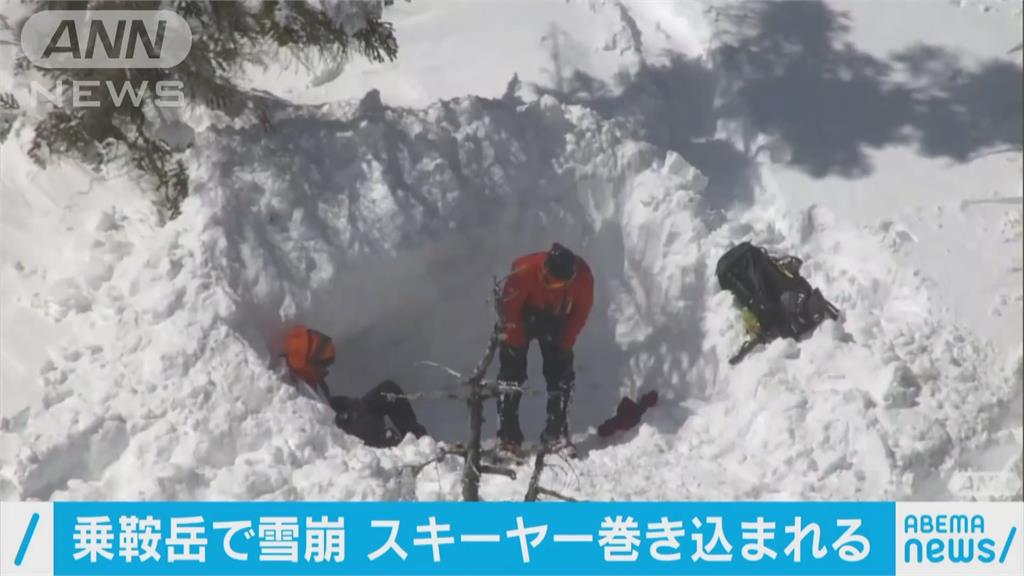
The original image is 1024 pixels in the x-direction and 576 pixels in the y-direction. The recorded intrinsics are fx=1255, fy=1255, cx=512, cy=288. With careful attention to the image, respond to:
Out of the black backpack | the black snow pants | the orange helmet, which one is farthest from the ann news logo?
the black backpack

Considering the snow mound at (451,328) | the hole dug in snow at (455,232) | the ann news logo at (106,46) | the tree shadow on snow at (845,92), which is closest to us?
the snow mound at (451,328)

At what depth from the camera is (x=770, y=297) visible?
609cm

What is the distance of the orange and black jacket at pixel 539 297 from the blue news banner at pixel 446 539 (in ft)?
3.45

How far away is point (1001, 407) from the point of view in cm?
571

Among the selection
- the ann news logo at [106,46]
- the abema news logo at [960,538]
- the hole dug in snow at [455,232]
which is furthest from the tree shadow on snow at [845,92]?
the ann news logo at [106,46]

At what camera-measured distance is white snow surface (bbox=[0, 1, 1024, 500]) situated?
540 cm

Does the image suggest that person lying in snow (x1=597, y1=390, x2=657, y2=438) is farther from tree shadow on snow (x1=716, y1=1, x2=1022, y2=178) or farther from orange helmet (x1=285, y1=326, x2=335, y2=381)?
tree shadow on snow (x1=716, y1=1, x2=1022, y2=178)

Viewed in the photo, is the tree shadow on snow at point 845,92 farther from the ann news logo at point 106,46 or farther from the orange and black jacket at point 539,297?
the ann news logo at point 106,46

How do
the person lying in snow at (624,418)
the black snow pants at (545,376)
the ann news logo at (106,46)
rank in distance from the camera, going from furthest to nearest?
the person lying in snow at (624,418) → the black snow pants at (545,376) → the ann news logo at (106,46)

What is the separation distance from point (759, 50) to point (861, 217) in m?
1.10

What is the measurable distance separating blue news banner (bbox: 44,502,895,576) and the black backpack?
4.04 ft

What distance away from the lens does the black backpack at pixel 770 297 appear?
19.8ft

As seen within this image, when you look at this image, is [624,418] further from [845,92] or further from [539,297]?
[845,92]

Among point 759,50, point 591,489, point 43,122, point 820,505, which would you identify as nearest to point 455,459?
point 591,489
